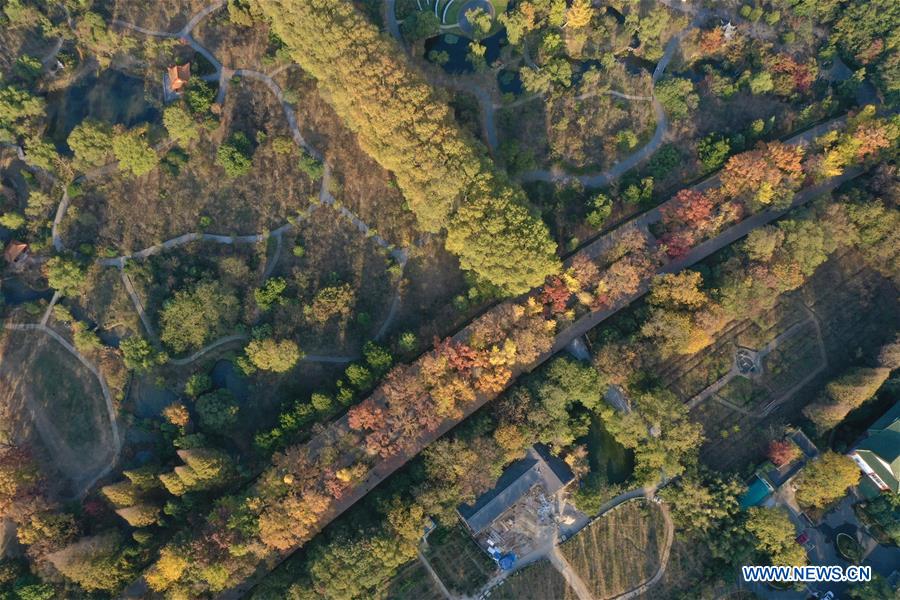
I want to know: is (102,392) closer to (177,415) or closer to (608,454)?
(177,415)

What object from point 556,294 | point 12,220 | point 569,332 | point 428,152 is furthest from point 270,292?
point 569,332

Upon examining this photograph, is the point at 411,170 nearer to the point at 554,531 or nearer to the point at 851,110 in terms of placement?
the point at 554,531

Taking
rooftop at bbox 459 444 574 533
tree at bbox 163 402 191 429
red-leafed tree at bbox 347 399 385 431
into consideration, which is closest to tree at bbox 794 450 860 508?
rooftop at bbox 459 444 574 533

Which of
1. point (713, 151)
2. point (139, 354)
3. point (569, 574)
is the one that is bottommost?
point (569, 574)

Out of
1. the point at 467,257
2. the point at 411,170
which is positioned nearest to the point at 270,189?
the point at 411,170

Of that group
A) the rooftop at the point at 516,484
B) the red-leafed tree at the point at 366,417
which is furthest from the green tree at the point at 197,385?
the rooftop at the point at 516,484

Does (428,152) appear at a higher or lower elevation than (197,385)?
higher

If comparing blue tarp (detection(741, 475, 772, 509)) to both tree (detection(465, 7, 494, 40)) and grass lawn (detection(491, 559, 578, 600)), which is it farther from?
tree (detection(465, 7, 494, 40))
